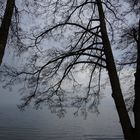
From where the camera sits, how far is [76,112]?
861cm

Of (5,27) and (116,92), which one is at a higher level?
(5,27)

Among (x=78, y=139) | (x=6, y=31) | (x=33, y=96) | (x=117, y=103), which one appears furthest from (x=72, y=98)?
(x=78, y=139)

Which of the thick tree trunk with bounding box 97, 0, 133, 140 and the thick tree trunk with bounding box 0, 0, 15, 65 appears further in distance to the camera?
the thick tree trunk with bounding box 97, 0, 133, 140

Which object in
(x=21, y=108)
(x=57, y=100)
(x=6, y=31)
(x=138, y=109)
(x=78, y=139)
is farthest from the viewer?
(x=78, y=139)

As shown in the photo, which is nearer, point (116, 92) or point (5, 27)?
point (5, 27)

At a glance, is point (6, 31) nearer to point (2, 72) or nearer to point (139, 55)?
point (2, 72)

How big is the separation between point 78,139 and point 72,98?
258 feet

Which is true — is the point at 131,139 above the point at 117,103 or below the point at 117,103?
below

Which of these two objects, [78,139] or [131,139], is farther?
[78,139]

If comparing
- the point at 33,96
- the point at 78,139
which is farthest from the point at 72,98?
the point at 78,139

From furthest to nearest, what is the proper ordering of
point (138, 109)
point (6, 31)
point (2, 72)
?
1. point (2, 72)
2. point (138, 109)
3. point (6, 31)

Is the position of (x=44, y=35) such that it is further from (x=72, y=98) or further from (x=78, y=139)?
(x=78, y=139)

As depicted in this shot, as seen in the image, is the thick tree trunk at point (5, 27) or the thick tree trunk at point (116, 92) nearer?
the thick tree trunk at point (5, 27)

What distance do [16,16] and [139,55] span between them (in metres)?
3.23
